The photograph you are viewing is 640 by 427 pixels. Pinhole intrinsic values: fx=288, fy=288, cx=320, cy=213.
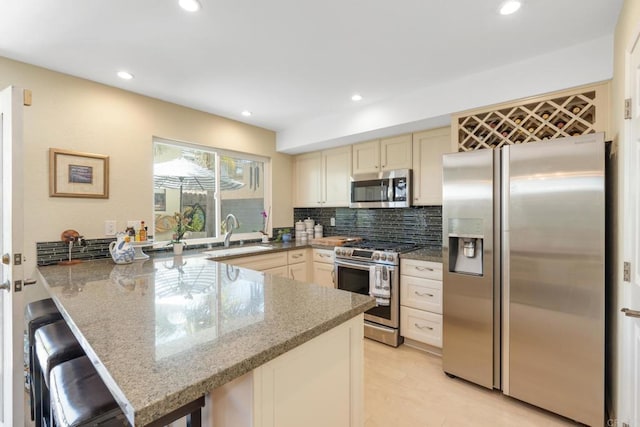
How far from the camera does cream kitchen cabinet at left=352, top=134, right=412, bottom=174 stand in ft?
10.5

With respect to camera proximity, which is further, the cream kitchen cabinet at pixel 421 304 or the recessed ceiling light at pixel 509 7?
the cream kitchen cabinet at pixel 421 304

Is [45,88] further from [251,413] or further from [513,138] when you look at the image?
[513,138]

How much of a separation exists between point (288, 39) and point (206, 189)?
2.11 metres

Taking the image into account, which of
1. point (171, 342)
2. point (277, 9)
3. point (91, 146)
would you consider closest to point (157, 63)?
point (91, 146)

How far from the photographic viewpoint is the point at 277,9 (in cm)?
161

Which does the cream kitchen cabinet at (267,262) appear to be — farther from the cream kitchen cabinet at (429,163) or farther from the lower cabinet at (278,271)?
the cream kitchen cabinet at (429,163)

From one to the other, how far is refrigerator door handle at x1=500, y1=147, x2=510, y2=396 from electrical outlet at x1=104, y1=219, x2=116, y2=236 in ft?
10.3

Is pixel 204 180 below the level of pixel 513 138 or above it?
below

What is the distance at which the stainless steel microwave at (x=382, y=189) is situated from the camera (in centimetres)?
313

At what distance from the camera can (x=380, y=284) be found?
2871 millimetres

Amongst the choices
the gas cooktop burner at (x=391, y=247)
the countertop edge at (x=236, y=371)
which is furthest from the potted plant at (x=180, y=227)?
the countertop edge at (x=236, y=371)

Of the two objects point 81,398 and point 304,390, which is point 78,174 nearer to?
point 81,398

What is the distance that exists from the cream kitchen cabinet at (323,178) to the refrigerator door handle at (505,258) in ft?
6.21

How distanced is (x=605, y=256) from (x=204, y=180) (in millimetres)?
3570
